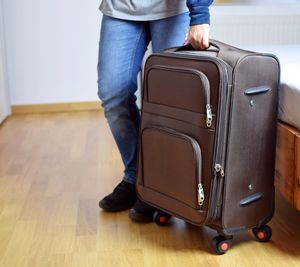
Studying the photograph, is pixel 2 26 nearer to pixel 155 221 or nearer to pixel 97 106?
pixel 97 106

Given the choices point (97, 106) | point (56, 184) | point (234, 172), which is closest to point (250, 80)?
point (234, 172)

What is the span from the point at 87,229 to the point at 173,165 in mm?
385

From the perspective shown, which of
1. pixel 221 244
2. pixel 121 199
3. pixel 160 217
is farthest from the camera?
pixel 121 199

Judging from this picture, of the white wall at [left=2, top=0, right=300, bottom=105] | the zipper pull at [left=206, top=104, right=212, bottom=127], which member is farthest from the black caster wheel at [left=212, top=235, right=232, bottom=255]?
the white wall at [left=2, top=0, right=300, bottom=105]

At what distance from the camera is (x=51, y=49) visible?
3.27m

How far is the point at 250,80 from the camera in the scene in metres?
1.36

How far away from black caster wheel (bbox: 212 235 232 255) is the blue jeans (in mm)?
456

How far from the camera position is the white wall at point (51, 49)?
10.5 feet

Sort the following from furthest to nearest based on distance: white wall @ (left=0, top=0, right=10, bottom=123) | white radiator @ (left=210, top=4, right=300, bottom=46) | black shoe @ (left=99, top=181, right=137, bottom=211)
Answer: white wall @ (left=0, top=0, right=10, bottom=123), white radiator @ (left=210, top=4, right=300, bottom=46), black shoe @ (left=99, top=181, right=137, bottom=211)

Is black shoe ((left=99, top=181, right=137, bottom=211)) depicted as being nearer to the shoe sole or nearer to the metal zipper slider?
the shoe sole

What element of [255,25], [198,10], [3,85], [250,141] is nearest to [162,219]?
[250,141]

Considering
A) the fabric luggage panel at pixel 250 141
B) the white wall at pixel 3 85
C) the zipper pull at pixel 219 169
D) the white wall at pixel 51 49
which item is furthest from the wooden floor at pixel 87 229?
the white wall at pixel 51 49

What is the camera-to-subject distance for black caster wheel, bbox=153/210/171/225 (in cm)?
→ 162

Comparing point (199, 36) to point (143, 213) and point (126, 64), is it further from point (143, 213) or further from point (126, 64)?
point (143, 213)
